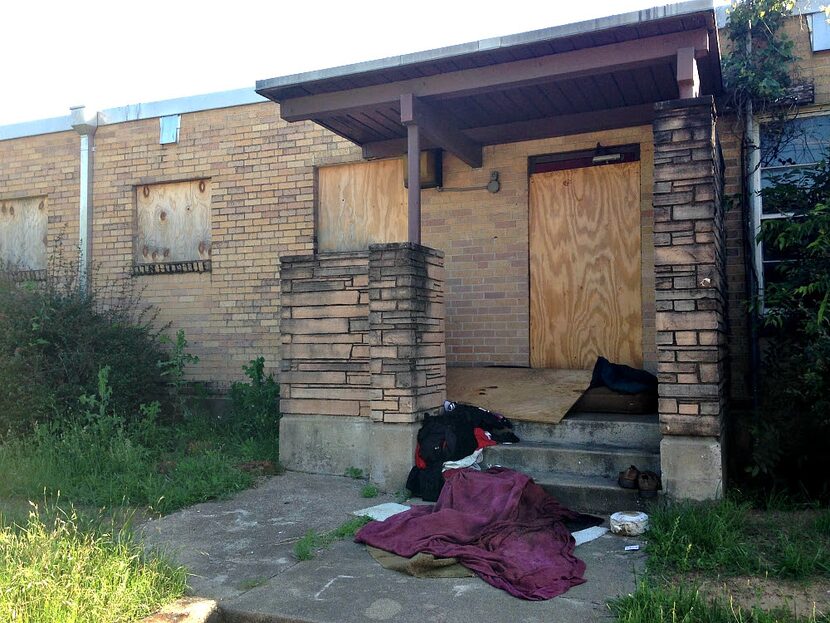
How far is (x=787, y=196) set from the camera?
6027 millimetres

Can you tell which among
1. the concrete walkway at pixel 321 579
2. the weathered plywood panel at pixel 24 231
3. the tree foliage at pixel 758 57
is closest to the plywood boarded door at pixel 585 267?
the tree foliage at pixel 758 57

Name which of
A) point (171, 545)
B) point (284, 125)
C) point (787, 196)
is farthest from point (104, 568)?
point (284, 125)

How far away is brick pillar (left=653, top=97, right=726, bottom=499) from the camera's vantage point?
16.6 feet

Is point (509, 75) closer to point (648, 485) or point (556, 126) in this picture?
point (556, 126)

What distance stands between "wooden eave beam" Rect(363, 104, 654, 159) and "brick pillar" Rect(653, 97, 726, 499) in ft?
6.36

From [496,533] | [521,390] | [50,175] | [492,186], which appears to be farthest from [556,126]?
[50,175]

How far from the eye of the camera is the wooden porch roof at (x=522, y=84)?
551 centimetres

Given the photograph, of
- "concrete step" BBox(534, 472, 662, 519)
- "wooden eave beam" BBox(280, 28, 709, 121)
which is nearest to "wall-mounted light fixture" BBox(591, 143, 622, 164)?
"wooden eave beam" BBox(280, 28, 709, 121)

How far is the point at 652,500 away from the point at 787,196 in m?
2.87

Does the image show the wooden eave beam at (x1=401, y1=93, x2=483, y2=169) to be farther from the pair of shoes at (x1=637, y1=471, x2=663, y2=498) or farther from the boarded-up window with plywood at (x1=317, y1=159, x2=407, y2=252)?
the pair of shoes at (x1=637, y1=471, x2=663, y2=498)

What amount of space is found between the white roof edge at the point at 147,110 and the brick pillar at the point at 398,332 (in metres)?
4.12

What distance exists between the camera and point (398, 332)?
6.09 m

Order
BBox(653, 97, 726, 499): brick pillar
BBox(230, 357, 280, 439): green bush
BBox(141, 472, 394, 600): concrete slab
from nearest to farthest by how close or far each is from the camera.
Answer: BBox(141, 472, 394, 600): concrete slab
BBox(653, 97, 726, 499): brick pillar
BBox(230, 357, 280, 439): green bush

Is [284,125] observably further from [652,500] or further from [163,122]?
[652,500]
